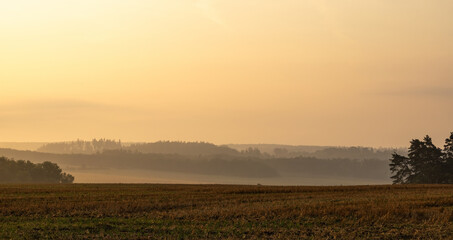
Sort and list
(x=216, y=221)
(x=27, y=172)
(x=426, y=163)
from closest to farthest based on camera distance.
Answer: (x=216, y=221) → (x=426, y=163) → (x=27, y=172)

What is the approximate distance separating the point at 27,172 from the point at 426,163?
91.0 meters

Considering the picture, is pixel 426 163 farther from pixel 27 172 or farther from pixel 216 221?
pixel 27 172

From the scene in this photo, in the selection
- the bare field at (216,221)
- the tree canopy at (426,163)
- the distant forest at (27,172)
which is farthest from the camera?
the distant forest at (27,172)

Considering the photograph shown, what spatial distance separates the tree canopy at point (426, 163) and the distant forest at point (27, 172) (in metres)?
80.7

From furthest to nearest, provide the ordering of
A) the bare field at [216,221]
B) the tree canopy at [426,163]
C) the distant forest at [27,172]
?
the distant forest at [27,172], the tree canopy at [426,163], the bare field at [216,221]

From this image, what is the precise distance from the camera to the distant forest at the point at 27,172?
412 feet

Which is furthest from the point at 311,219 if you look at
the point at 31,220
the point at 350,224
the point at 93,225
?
the point at 31,220

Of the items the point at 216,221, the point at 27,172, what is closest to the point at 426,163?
the point at 216,221

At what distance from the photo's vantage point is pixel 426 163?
300 feet

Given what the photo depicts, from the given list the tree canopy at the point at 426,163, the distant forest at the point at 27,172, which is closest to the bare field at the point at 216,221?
the tree canopy at the point at 426,163

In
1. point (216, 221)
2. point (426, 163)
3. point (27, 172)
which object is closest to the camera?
point (216, 221)

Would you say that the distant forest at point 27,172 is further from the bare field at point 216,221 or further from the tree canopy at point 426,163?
the bare field at point 216,221

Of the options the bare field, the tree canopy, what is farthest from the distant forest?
the bare field

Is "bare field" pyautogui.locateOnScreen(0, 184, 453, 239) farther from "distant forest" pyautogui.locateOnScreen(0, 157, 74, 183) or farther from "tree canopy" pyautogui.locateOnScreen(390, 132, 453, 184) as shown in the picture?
"distant forest" pyautogui.locateOnScreen(0, 157, 74, 183)
